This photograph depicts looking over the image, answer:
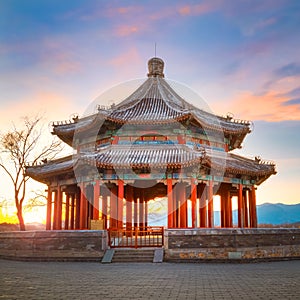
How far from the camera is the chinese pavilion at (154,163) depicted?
69.6ft

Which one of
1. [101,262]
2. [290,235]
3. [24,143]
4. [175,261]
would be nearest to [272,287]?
[175,261]

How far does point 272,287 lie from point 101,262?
28.4ft

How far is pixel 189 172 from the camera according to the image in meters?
21.3

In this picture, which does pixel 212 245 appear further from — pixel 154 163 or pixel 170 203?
pixel 154 163

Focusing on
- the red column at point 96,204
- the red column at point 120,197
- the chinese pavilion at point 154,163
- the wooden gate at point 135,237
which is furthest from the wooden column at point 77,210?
the wooden gate at point 135,237

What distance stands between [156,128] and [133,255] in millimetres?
8816

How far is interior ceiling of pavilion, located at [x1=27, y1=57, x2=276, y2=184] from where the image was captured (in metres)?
20.8

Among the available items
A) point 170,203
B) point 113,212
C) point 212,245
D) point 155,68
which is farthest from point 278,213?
point 212,245

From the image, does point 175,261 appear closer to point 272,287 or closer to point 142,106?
point 272,287

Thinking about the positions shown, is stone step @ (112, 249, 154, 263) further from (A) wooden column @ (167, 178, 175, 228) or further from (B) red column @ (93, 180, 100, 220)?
(A) wooden column @ (167, 178, 175, 228)

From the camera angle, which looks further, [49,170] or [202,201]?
[202,201]

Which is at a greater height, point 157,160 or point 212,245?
point 157,160

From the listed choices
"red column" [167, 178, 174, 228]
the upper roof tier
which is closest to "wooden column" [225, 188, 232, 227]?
the upper roof tier

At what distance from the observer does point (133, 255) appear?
17047mm
